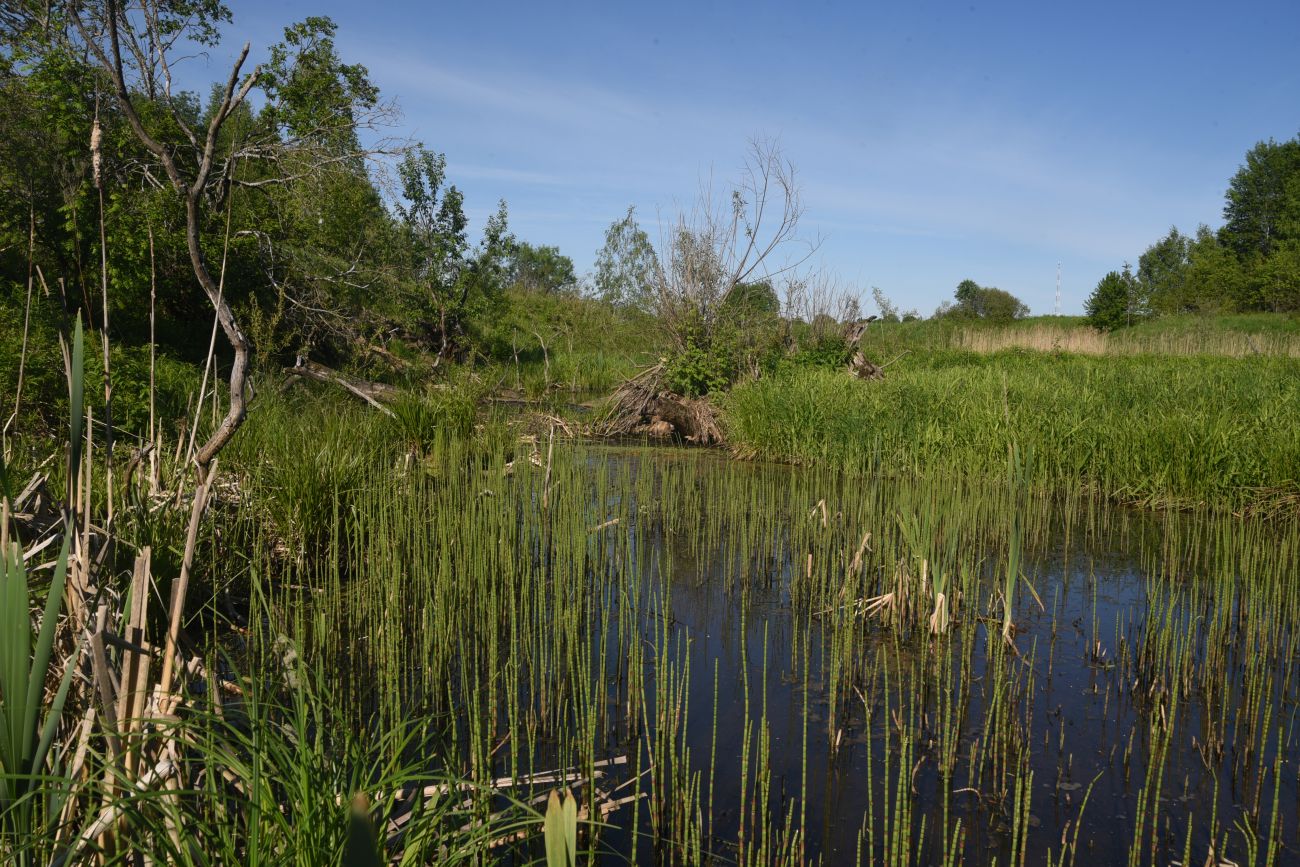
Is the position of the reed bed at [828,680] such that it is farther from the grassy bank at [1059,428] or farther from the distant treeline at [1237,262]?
the distant treeline at [1237,262]

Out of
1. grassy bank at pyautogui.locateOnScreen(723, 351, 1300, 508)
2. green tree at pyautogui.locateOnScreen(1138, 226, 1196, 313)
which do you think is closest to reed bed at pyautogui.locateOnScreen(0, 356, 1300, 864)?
grassy bank at pyautogui.locateOnScreen(723, 351, 1300, 508)

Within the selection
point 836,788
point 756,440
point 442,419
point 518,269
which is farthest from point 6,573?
point 518,269

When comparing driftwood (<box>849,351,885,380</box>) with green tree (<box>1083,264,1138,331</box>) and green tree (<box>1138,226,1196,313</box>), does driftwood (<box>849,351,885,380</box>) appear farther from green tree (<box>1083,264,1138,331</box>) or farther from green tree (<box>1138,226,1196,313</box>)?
green tree (<box>1138,226,1196,313</box>)

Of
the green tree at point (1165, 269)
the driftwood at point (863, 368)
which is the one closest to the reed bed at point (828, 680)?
the driftwood at point (863, 368)

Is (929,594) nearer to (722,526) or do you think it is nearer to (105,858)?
(722,526)


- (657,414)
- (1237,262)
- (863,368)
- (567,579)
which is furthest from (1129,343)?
(1237,262)

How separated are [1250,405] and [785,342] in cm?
827

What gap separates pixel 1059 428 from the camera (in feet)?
31.2

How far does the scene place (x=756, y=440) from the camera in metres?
12.1

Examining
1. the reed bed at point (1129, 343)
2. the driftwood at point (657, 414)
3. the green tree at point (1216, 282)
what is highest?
the green tree at point (1216, 282)

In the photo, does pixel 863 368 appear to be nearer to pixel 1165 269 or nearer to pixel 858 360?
pixel 858 360

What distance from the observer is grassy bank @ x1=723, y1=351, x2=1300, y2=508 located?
8273mm

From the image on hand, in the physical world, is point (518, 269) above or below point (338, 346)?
above

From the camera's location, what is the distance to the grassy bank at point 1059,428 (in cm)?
827
